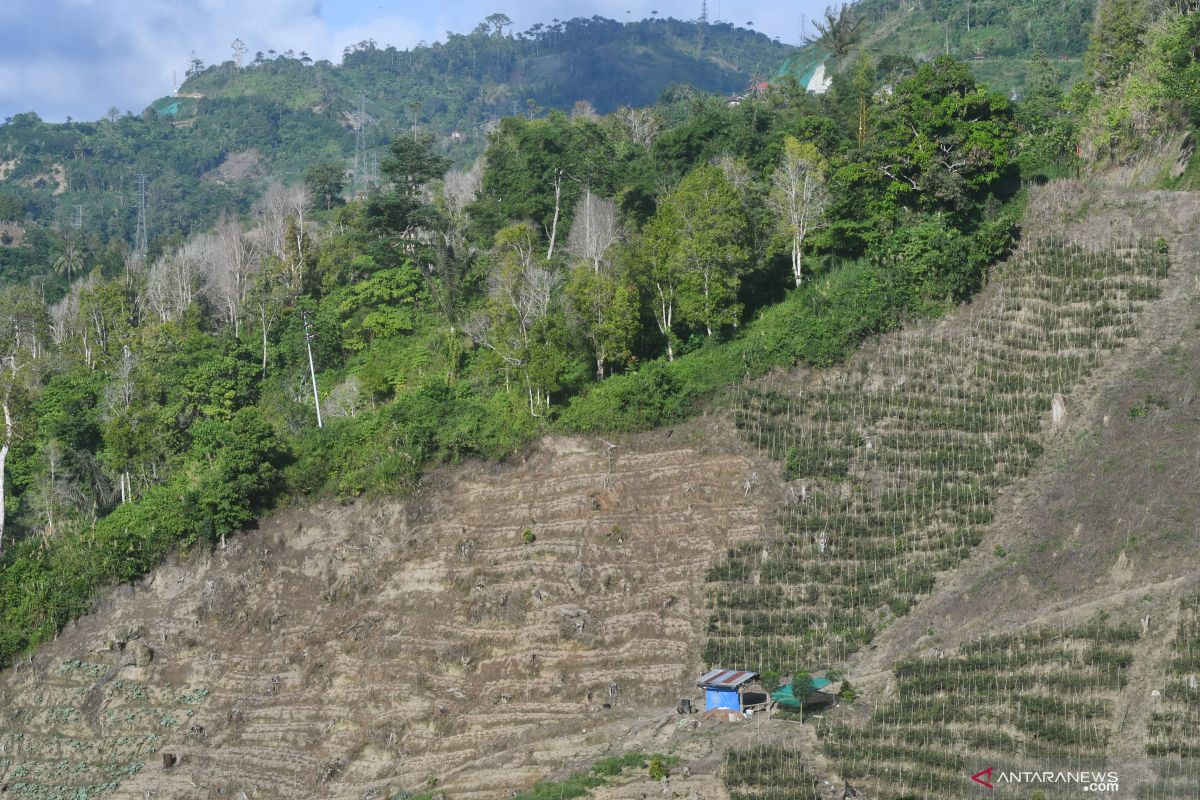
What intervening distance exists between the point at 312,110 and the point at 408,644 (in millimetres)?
82749

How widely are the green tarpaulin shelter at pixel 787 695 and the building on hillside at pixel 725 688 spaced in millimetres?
699

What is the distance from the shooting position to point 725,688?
25.9 meters

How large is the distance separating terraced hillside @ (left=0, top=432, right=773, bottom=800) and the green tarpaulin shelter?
2.86 meters

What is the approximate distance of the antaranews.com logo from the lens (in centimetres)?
2112

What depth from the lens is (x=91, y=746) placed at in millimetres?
30812

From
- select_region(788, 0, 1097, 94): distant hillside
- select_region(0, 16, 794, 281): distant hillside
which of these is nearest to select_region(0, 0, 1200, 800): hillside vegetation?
select_region(788, 0, 1097, 94): distant hillside

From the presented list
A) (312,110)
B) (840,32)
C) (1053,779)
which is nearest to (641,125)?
(840,32)

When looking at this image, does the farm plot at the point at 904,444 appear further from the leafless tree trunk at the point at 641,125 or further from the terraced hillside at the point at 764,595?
the leafless tree trunk at the point at 641,125

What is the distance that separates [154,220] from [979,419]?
70.6m

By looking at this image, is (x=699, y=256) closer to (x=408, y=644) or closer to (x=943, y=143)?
(x=943, y=143)

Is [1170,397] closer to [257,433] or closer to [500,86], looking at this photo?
[257,433]

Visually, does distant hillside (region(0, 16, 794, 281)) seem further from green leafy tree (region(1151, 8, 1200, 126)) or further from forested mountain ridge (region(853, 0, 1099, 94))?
green leafy tree (region(1151, 8, 1200, 126))

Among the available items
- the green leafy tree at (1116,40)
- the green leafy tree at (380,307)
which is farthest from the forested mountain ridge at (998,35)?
the green leafy tree at (380,307)

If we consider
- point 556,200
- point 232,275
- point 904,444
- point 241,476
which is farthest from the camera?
point 232,275
